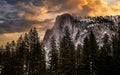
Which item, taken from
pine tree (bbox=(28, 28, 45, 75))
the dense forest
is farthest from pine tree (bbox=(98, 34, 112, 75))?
pine tree (bbox=(28, 28, 45, 75))

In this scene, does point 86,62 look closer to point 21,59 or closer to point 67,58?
point 67,58

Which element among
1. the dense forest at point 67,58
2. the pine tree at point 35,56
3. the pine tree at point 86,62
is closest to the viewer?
the dense forest at point 67,58

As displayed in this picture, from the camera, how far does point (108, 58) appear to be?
76.8 metres

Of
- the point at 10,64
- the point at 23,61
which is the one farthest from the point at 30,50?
the point at 10,64

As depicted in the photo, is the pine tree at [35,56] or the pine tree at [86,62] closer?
the pine tree at [86,62]

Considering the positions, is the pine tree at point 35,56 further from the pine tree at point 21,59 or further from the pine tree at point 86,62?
the pine tree at point 86,62

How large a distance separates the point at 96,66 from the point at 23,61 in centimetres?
1891

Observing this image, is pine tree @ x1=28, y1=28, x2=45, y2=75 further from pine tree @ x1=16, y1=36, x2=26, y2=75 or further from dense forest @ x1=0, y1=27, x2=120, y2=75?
pine tree @ x1=16, y1=36, x2=26, y2=75

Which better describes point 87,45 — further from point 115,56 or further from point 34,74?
point 34,74

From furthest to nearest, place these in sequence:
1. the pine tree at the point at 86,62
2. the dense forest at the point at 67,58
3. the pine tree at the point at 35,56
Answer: the pine tree at the point at 35,56 → the pine tree at the point at 86,62 → the dense forest at the point at 67,58

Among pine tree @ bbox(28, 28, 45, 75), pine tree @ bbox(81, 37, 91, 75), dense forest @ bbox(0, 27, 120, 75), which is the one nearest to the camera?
dense forest @ bbox(0, 27, 120, 75)

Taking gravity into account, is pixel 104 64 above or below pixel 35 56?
below

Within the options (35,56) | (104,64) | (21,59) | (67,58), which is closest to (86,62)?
(104,64)

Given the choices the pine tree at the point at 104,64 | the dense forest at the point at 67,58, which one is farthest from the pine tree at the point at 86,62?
the pine tree at the point at 104,64
